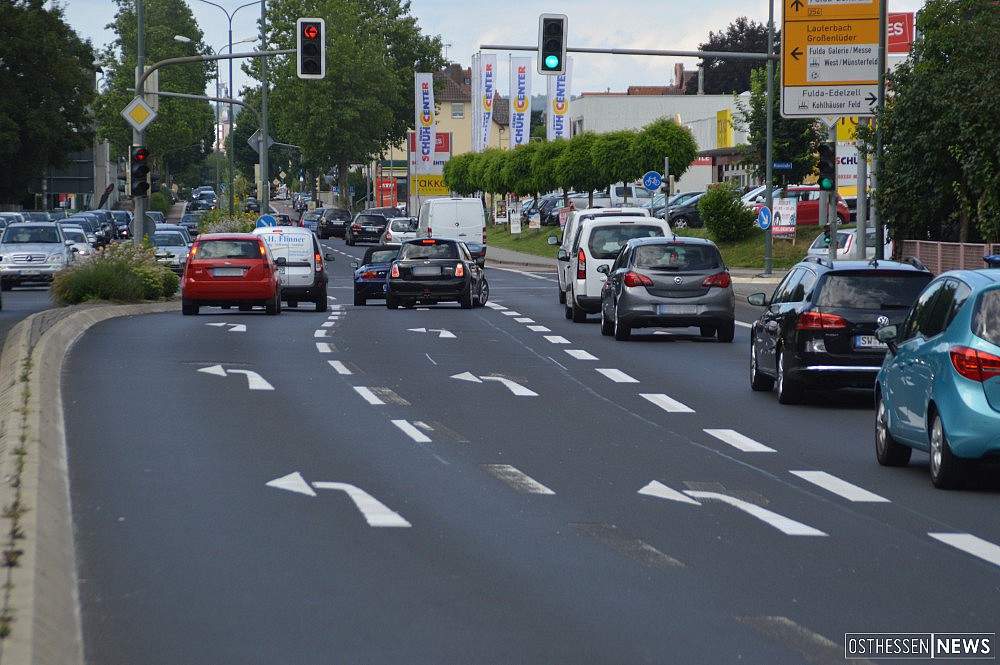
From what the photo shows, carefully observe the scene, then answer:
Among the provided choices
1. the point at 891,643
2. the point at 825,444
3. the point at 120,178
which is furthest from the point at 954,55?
the point at 120,178

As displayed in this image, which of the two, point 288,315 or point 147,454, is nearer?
point 147,454

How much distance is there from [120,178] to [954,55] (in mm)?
151473

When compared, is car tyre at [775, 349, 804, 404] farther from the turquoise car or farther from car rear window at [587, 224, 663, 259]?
car rear window at [587, 224, 663, 259]

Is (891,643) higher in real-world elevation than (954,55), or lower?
lower

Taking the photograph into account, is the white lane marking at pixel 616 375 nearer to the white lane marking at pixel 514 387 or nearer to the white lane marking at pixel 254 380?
the white lane marking at pixel 514 387

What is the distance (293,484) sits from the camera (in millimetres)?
11352

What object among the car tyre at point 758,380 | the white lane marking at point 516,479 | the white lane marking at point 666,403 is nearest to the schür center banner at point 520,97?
the car tyre at point 758,380

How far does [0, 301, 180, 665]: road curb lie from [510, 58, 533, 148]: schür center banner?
66.2 metres

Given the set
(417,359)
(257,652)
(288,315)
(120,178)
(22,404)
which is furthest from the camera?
(120,178)

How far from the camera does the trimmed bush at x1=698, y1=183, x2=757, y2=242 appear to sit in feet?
195

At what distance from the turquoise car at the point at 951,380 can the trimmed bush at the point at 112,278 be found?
2377 centimetres

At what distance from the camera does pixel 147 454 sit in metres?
12.8

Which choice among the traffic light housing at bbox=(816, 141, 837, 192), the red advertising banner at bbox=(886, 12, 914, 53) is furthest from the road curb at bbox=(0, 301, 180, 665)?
the red advertising banner at bbox=(886, 12, 914, 53)

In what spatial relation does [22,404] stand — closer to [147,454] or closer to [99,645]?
[147,454]
